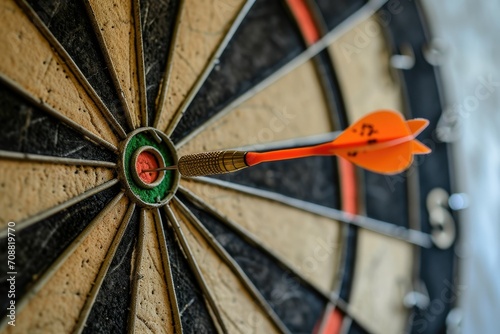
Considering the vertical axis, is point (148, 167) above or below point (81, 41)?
below

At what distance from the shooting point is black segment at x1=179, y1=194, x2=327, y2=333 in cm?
108

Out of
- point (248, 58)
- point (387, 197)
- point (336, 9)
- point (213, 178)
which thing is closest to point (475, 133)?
point (387, 197)

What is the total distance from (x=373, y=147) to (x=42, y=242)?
468 mm

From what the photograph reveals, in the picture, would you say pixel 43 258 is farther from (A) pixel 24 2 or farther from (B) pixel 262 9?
(B) pixel 262 9

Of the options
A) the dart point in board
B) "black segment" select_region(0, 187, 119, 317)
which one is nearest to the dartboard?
"black segment" select_region(0, 187, 119, 317)

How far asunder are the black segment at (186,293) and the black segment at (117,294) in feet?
0.24

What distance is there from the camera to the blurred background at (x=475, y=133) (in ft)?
4.88

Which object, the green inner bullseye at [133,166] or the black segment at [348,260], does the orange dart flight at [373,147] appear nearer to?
the green inner bullseye at [133,166]

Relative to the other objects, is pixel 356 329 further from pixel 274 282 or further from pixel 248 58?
pixel 248 58

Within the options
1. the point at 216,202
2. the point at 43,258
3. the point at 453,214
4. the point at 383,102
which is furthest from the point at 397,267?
the point at 43,258

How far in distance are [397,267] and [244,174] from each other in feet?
1.49

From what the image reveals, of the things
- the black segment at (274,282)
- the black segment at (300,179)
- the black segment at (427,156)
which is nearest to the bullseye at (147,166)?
the black segment at (274,282)

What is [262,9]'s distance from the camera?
120 centimetres

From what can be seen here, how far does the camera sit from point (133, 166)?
92 centimetres
